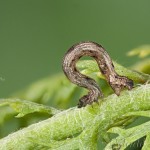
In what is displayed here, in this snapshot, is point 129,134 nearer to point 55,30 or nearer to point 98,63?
point 98,63

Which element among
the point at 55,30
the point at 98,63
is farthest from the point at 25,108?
the point at 55,30

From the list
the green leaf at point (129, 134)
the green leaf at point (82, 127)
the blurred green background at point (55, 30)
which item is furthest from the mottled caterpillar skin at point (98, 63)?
the blurred green background at point (55, 30)

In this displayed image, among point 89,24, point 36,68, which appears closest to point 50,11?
point 89,24

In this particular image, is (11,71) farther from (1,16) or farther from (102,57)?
(102,57)

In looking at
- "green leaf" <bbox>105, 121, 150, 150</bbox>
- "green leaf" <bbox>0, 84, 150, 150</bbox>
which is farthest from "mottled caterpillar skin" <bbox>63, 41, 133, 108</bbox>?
"green leaf" <bbox>105, 121, 150, 150</bbox>

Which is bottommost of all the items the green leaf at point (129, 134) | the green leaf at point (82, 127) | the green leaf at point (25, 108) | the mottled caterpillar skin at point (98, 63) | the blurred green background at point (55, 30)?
the green leaf at point (129, 134)

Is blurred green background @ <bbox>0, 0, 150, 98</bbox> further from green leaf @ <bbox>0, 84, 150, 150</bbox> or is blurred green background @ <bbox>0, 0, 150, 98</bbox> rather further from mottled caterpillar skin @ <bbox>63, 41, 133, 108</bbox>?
green leaf @ <bbox>0, 84, 150, 150</bbox>

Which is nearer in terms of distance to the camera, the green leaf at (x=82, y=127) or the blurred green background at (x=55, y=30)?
the green leaf at (x=82, y=127)

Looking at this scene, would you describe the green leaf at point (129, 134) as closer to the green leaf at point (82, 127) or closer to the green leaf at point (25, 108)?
the green leaf at point (82, 127)
